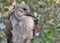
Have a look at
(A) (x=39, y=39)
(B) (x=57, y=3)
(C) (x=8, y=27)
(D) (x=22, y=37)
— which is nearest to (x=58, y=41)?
(A) (x=39, y=39)

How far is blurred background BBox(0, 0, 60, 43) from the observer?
8.20 feet

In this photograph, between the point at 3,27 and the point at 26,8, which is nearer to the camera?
the point at 3,27

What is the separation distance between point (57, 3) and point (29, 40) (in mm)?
917

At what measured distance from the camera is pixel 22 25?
2.56 m

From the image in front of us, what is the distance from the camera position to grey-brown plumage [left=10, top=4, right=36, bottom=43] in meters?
2.50

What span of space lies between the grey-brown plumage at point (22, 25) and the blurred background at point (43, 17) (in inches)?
3.1

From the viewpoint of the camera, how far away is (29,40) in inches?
97.9

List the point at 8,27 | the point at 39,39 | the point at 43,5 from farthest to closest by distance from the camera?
the point at 43,5 → the point at 8,27 → the point at 39,39

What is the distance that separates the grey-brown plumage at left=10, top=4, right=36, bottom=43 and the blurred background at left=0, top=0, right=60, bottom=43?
0.08m

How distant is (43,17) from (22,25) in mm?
407

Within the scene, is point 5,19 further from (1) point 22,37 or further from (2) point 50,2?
(2) point 50,2

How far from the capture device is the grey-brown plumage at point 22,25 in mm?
2496

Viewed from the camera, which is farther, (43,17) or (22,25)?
(43,17)

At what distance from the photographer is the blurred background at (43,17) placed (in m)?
2.50
